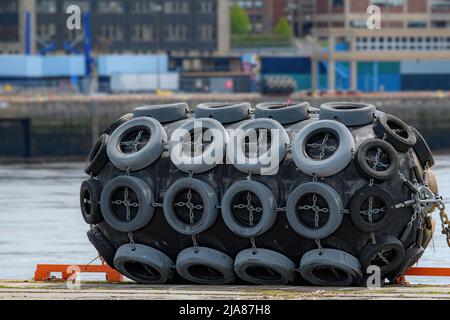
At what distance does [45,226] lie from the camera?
51969mm

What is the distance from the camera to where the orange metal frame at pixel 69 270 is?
3081cm

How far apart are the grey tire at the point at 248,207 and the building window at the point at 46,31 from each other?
153m

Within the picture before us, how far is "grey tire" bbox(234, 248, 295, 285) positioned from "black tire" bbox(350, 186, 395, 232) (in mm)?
1529

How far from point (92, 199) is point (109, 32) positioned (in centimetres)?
15058

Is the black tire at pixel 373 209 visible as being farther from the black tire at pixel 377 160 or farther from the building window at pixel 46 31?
the building window at pixel 46 31

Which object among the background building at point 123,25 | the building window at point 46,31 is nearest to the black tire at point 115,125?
the background building at point 123,25

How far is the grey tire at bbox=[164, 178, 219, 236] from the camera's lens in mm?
28828

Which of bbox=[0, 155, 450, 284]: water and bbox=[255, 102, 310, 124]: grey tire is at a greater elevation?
bbox=[255, 102, 310, 124]: grey tire

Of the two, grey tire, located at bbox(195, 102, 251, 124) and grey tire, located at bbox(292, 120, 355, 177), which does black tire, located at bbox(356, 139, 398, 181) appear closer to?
grey tire, located at bbox(292, 120, 355, 177)

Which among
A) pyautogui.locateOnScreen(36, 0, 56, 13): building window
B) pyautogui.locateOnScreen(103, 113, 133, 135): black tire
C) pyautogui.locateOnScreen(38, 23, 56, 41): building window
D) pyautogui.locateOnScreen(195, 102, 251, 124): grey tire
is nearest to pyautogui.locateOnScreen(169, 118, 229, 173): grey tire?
pyautogui.locateOnScreen(195, 102, 251, 124): grey tire

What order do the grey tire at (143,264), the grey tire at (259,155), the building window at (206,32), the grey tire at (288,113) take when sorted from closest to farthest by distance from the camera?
the grey tire at (259,155) < the grey tire at (143,264) < the grey tire at (288,113) < the building window at (206,32)

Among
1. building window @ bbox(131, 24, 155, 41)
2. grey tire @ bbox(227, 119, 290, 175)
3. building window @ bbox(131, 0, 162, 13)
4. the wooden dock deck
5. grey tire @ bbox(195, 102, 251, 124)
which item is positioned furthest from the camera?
building window @ bbox(131, 24, 155, 41)

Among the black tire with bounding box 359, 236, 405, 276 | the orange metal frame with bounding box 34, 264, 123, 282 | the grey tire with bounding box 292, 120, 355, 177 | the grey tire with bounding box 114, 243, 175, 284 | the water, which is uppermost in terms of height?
the grey tire with bounding box 292, 120, 355, 177

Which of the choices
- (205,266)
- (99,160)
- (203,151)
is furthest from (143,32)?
(205,266)
